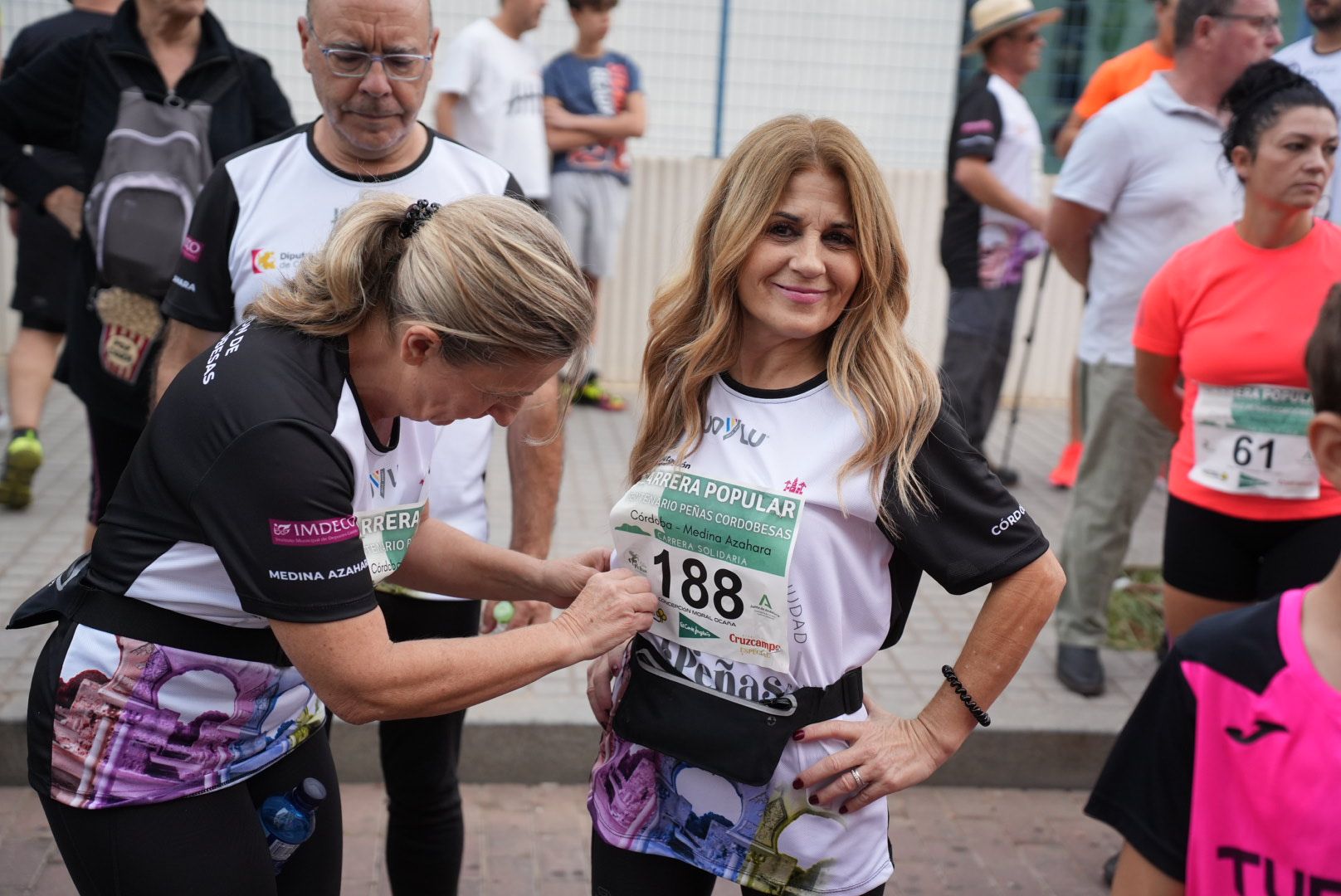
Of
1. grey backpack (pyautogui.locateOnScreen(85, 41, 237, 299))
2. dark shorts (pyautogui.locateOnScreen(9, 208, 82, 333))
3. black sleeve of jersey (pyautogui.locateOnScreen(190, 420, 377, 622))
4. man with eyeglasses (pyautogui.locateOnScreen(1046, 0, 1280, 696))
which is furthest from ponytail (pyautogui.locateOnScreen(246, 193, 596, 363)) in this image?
dark shorts (pyautogui.locateOnScreen(9, 208, 82, 333))

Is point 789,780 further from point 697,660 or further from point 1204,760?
point 1204,760

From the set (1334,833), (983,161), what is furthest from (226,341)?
(983,161)

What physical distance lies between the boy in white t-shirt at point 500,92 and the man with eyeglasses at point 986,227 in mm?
2101

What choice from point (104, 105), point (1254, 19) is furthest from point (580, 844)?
point (1254, 19)

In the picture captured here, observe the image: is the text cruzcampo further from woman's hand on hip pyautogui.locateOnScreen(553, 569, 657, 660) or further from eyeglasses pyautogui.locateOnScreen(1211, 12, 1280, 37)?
eyeglasses pyautogui.locateOnScreen(1211, 12, 1280, 37)

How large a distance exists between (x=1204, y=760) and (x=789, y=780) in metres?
0.76

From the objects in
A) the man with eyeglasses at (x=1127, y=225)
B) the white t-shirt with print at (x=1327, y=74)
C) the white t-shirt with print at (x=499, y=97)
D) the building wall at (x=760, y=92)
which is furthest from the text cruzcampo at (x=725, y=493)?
the building wall at (x=760, y=92)

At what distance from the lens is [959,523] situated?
1954 mm

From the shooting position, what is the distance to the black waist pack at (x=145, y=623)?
190cm

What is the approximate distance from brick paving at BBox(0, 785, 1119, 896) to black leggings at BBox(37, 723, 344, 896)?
1504mm

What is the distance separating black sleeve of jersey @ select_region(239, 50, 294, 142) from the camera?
359 centimetres

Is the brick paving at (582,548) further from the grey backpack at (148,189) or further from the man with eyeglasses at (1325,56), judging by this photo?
the man with eyeglasses at (1325,56)

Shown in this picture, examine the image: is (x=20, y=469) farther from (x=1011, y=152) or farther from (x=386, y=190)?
(x=1011, y=152)

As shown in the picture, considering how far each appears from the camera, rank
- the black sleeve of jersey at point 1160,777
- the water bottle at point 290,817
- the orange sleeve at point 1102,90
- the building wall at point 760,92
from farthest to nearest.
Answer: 1. the building wall at point 760,92
2. the orange sleeve at point 1102,90
3. the water bottle at point 290,817
4. the black sleeve of jersey at point 1160,777
